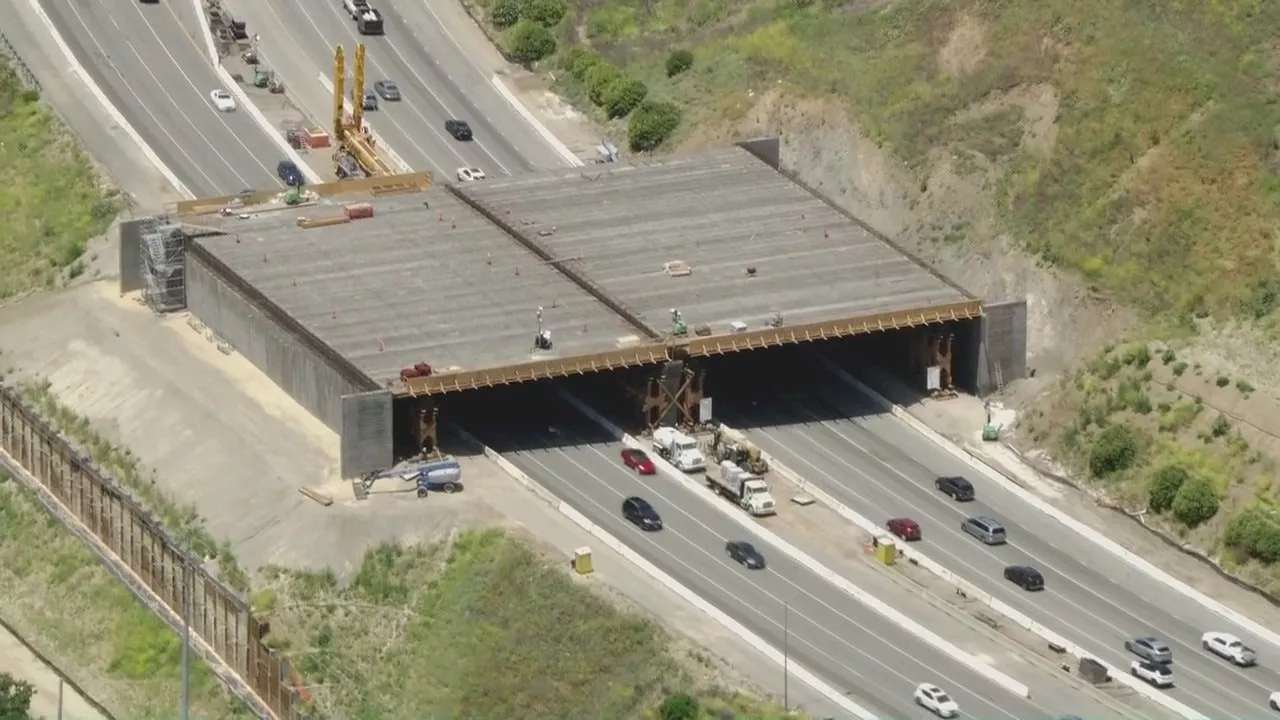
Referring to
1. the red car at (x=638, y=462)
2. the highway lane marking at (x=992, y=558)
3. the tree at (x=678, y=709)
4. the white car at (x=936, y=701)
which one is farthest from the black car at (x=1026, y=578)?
the tree at (x=678, y=709)

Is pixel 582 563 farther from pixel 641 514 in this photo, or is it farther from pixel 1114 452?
pixel 1114 452

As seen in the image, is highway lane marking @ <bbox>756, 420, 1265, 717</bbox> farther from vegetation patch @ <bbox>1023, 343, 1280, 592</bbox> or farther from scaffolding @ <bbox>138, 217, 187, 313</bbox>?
scaffolding @ <bbox>138, 217, 187, 313</bbox>

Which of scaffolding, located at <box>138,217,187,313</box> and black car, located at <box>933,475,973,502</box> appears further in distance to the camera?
scaffolding, located at <box>138,217,187,313</box>

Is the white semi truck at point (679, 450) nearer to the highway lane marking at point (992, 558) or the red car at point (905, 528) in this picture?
the highway lane marking at point (992, 558)

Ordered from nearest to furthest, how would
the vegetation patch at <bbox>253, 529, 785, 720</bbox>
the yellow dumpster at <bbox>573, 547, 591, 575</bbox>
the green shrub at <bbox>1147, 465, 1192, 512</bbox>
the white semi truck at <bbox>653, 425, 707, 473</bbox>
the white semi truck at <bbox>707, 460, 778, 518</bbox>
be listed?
the vegetation patch at <bbox>253, 529, 785, 720</bbox> < the yellow dumpster at <bbox>573, 547, 591, 575</bbox> < the white semi truck at <bbox>707, 460, 778, 518</bbox> < the green shrub at <bbox>1147, 465, 1192, 512</bbox> < the white semi truck at <bbox>653, 425, 707, 473</bbox>

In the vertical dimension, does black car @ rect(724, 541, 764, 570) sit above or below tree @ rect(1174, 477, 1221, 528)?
below

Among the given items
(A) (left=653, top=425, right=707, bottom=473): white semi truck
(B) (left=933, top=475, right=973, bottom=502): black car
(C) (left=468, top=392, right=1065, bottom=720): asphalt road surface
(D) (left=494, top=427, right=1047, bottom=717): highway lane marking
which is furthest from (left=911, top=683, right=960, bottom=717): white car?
(A) (left=653, top=425, right=707, bottom=473): white semi truck
